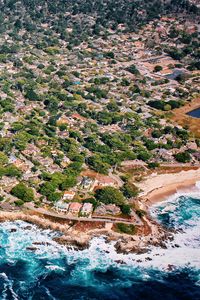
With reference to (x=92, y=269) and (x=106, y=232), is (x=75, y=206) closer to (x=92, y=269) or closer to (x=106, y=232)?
(x=106, y=232)

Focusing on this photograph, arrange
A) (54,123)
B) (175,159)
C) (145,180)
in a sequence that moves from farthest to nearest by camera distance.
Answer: (54,123) → (175,159) → (145,180)

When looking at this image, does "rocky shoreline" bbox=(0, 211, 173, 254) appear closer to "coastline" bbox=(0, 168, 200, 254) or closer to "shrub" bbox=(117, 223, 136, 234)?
"coastline" bbox=(0, 168, 200, 254)

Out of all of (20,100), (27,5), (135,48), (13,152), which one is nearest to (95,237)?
(13,152)

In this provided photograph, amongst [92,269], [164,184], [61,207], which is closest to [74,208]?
[61,207]

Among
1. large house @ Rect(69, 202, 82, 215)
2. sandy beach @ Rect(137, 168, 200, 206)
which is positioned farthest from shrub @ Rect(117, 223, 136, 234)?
A: sandy beach @ Rect(137, 168, 200, 206)

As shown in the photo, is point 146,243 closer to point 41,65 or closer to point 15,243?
point 15,243
